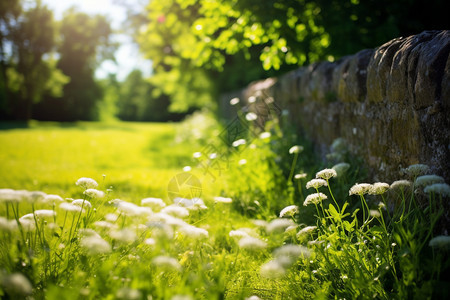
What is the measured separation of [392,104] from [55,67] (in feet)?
107

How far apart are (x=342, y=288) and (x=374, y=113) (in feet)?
5.30

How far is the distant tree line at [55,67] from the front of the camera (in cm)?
2347

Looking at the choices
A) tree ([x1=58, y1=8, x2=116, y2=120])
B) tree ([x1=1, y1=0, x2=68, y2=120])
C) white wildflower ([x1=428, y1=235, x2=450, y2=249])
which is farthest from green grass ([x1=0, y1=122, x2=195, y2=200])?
tree ([x1=58, y1=8, x2=116, y2=120])

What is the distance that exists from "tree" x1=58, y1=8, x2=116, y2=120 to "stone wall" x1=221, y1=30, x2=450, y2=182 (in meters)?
31.2

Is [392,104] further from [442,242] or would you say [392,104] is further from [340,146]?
[442,242]

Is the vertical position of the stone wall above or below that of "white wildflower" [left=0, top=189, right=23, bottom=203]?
above

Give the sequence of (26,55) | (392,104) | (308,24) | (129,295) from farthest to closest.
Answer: (26,55) → (308,24) → (392,104) → (129,295)

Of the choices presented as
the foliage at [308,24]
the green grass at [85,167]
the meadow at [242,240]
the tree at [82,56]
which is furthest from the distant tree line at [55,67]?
the meadow at [242,240]

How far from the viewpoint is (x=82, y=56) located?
1266 inches

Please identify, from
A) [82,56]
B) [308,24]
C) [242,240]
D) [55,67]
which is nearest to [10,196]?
[242,240]

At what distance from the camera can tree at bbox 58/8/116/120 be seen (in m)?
31.0

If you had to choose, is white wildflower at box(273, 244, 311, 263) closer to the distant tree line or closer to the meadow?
the meadow

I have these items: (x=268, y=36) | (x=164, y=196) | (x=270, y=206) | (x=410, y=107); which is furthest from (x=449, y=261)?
(x=268, y=36)

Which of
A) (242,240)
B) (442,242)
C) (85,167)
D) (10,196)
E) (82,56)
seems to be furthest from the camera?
(82,56)
